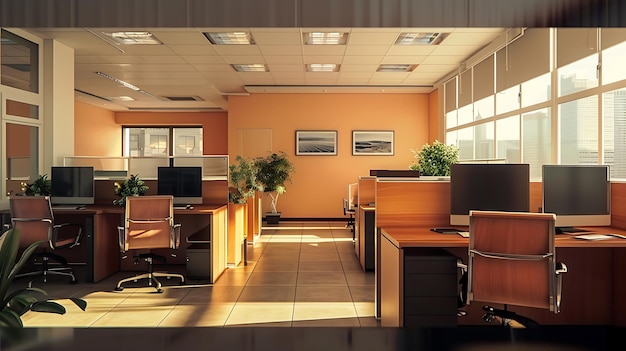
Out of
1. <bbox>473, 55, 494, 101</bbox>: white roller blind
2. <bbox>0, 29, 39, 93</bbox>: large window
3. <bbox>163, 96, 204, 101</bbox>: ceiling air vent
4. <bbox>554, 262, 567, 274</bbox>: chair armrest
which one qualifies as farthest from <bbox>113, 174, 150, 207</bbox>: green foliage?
<bbox>163, 96, 204, 101</bbox>: ceiling air vent

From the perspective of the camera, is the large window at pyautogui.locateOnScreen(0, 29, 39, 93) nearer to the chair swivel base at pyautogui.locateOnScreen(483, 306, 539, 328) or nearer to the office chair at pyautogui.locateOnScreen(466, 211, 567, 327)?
the office chair at pyautogui.locateOnScreen(466, 211, 567, 327)

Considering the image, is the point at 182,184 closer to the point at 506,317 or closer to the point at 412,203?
the point at 412,203

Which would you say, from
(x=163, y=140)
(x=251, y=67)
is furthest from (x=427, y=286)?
(x=163, y=140)

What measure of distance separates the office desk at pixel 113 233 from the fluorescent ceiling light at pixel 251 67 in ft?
11.7

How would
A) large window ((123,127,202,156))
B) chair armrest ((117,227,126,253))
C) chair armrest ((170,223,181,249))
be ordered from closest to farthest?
chair armrest ((117,227,126,253)), chair armrest ((170,223,181,249)), large window ((123,127,202,156))

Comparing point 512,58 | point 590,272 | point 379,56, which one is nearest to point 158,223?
point 590,272

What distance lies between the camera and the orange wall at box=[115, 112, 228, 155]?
14.4 meters

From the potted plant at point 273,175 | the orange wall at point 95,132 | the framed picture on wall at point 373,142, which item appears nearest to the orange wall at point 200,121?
the orange wall at point 95,132

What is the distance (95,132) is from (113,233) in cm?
878

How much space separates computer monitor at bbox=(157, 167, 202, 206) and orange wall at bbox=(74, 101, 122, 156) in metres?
7.66

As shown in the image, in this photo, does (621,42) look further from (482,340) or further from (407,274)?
(482,340)

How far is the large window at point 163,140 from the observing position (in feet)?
48.5

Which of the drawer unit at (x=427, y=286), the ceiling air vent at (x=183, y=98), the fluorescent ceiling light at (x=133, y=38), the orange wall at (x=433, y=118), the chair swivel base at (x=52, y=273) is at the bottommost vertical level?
the chair swivel base at (x=52, y=273)

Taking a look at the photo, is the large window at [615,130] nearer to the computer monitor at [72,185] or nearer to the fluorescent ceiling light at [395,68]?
the fluorescent ceiling light at [395,68]
